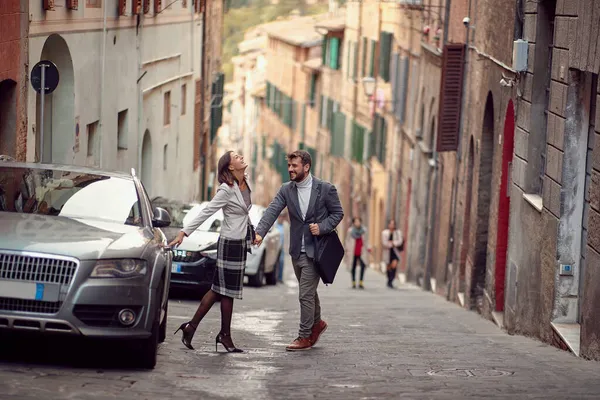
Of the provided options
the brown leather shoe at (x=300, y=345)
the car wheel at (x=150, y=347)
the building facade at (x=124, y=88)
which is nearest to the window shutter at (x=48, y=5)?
the building facade at (x=124, y=88)

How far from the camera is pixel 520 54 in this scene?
16.7 metres

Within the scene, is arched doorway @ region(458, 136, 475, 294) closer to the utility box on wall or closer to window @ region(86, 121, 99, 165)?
window @ region(86, 121, 99, 165)

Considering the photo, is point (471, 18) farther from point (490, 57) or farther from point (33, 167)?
point (33, 167)

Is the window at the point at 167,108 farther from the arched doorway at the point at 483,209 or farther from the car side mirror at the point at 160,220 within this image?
the car side mirror at the point at 160,220

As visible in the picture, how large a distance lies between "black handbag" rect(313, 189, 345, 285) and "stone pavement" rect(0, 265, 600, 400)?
0.73 metres

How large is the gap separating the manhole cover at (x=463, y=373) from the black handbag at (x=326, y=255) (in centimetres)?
167

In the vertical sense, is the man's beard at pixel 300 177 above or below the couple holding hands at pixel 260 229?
above

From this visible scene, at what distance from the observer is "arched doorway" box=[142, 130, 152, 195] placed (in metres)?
30.0

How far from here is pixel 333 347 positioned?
12.4m

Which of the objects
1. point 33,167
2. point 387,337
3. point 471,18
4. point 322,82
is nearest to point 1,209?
point 33,167

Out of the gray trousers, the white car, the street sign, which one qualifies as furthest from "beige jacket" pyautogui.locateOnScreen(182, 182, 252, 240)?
the white car

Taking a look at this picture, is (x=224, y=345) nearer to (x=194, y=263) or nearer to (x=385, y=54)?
(x=194, y=263)

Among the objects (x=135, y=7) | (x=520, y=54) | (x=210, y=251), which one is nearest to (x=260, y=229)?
(x=520, y=54)

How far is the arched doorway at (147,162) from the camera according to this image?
98.6ft
